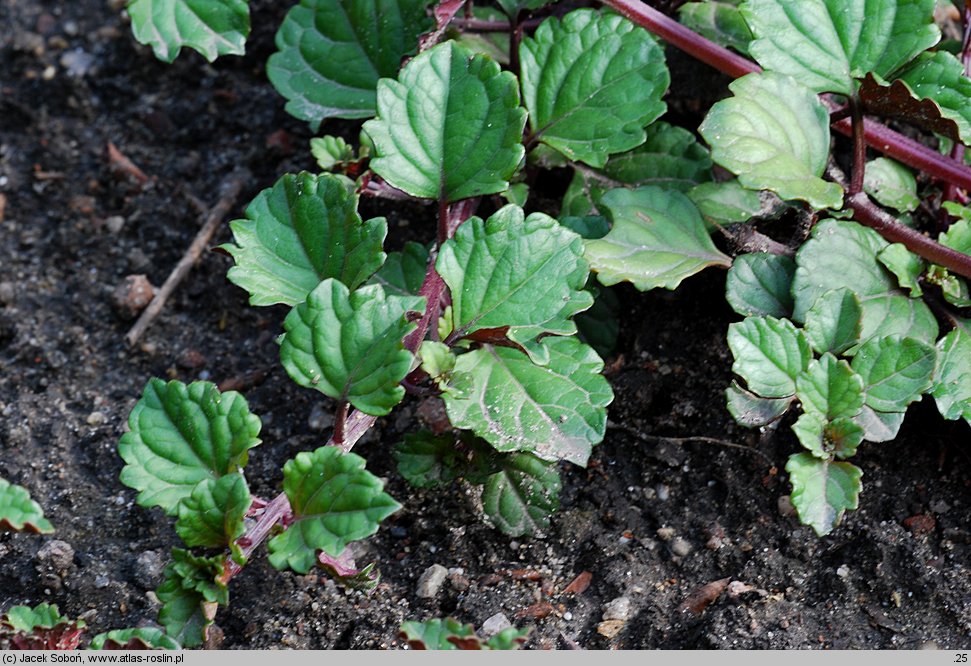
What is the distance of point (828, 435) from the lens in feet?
5.48

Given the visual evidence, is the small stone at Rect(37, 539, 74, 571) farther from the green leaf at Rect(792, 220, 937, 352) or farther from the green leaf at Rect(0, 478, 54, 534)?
the green leaf at Rect(792, 220, 937, 352)

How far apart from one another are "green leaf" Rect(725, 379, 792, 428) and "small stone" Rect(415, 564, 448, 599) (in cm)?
54

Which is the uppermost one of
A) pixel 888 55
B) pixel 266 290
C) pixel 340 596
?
pixel 888 55

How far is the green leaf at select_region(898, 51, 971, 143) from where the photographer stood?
1.74m

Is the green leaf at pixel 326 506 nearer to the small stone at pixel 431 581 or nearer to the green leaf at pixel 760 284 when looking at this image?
the small stone at pixel 431 581

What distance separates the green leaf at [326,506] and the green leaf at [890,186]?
1.16 metres

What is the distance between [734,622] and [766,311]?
52 cm

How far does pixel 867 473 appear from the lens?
6.02 ft

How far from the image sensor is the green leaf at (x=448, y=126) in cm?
175

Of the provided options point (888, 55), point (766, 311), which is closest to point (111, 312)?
point (766, 311)

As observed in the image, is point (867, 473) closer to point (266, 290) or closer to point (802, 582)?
point (802, 582)

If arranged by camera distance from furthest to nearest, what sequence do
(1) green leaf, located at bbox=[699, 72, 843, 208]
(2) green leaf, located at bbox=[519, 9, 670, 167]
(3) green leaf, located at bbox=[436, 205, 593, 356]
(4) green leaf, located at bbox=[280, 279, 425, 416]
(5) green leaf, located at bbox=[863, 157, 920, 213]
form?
1. (5) green leaf, located at bbox=[863, 157, 920, 213]
2. (2) green leaf, located at bbox=[519, 9, 670, 167]
3. (1) green leaf, located at bbox=[699, 72, 843, 208]
4. (3) green leaf, located at bbox=[436, 205, 593, 356]
5. (4) green leaf, located at bbox=[280, 279, 425, 416]

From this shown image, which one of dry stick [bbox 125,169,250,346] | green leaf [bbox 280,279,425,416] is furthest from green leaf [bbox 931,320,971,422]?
dry stick [bbox 125,169,250,346]

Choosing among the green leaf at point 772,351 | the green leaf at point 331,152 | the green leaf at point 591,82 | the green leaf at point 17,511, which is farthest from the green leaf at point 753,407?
the green leaf at point 17,511
